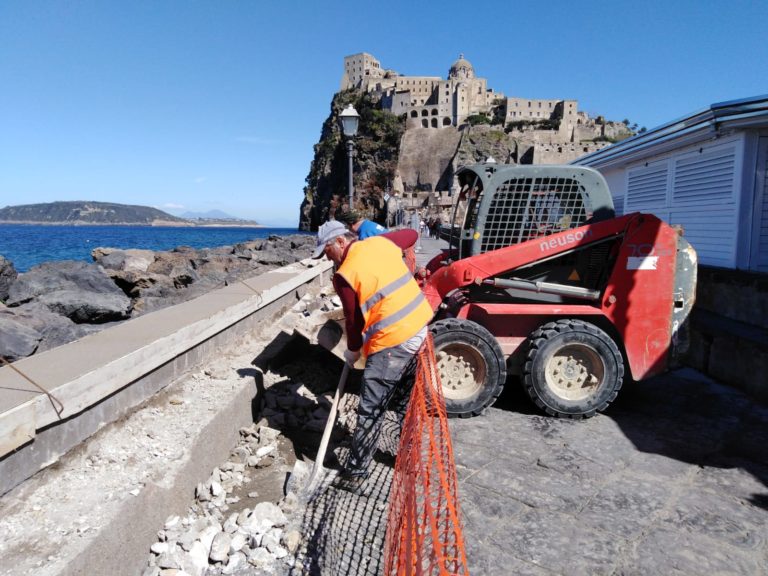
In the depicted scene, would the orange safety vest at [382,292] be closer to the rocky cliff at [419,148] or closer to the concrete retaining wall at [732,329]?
the concrete retaining wall at [732,329]

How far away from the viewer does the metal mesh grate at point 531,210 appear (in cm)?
519

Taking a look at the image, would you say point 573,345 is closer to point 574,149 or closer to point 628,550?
point 628,550

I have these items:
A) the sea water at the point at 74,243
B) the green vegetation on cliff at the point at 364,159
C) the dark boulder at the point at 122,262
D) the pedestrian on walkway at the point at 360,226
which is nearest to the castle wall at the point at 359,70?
the green vegetation on cliff at the point at 364,159

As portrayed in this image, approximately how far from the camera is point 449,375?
493 centimetres

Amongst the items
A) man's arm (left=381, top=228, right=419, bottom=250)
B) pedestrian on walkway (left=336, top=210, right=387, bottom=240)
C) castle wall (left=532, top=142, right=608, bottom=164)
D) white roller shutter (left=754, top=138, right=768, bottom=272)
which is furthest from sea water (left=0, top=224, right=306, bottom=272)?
castle wall (left=532, top=142, right=608, bottom=164)

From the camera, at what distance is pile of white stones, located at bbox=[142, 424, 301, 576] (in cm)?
276

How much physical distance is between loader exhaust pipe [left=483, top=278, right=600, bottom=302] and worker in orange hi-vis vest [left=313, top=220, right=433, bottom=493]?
1.52m

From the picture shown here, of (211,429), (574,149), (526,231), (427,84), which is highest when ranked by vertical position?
(427,84)

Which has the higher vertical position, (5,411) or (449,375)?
(5,411)

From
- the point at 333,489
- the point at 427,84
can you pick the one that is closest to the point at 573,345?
the point at 333,489

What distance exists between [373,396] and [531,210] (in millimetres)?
2799

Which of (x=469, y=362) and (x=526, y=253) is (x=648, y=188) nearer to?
(x=526, y=253)

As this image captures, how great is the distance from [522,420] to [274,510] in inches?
101

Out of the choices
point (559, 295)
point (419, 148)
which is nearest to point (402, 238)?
point (559, 295)
